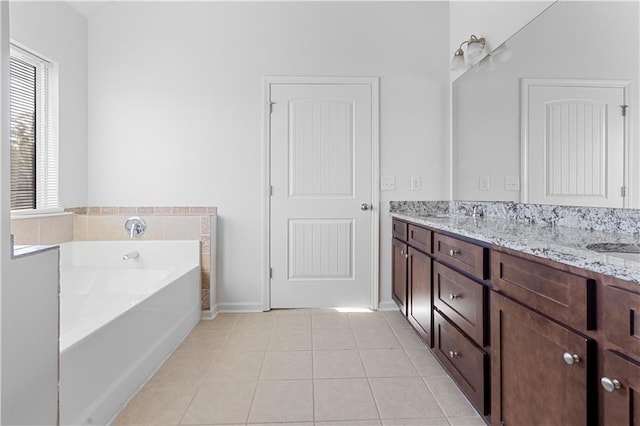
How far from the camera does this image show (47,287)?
0.88m

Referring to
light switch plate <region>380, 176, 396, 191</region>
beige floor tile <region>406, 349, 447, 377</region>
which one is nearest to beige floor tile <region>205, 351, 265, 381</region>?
beige floor tile <region>406, 349, 447, 377</region>

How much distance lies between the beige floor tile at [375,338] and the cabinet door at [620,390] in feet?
4.99

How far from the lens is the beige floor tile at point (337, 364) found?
1.89 meters

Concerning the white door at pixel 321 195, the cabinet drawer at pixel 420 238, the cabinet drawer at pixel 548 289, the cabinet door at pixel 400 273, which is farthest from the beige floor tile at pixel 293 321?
the cabinet drawer at pixel 548 289

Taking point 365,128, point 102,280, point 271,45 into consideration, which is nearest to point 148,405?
point 102,280

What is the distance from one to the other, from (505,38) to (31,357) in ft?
9.02

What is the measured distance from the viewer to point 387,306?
2.93 m

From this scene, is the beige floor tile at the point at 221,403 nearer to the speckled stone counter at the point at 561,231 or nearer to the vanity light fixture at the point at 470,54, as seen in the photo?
the speckled stone counter at the point at 561,231

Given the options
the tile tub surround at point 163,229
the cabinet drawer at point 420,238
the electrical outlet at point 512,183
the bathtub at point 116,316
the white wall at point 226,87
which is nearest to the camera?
the bathtub at point 116,316

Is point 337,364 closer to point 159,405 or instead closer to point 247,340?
point 247,340

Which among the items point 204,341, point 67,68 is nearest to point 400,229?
point 204,341

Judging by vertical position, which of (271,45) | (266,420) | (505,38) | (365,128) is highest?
(271,45)

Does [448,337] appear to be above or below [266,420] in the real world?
above

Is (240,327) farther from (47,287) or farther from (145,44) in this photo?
(145,44)
